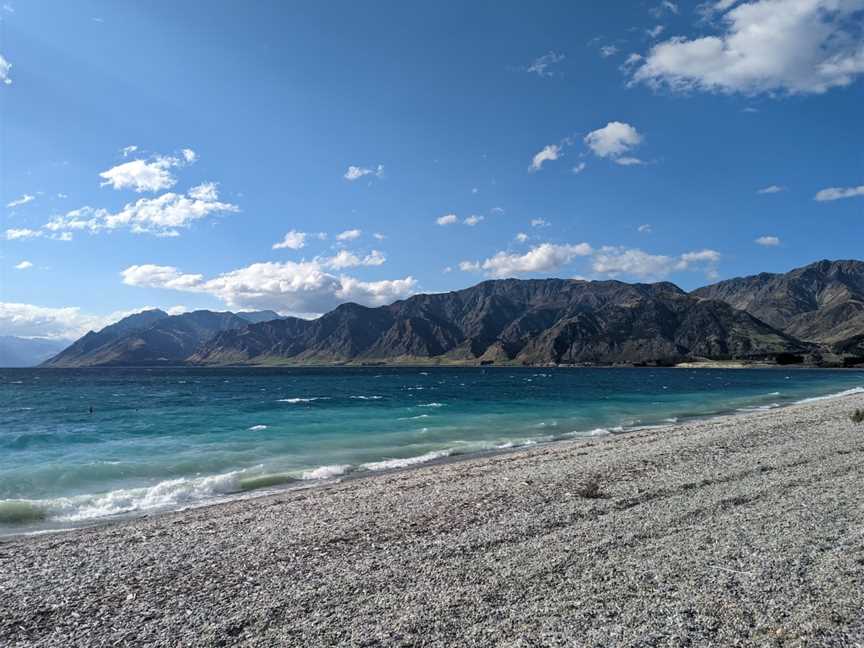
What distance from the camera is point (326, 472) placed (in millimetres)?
Result: 24312

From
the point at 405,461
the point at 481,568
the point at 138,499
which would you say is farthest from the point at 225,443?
the point at 481,568

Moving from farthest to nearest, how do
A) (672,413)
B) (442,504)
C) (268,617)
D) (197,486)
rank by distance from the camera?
1. (672,413)
2. (197,486)
3. (442,504)
4. (268,617)

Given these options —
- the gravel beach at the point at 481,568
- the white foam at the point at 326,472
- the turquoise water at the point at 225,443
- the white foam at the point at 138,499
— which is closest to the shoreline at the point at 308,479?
the white foam at the point at 326,472

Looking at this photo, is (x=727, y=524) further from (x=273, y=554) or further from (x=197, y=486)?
(x=197, y=486)

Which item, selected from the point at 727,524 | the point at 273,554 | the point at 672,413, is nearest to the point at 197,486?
the point at 273,554

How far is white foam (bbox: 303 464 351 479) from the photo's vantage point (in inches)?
934

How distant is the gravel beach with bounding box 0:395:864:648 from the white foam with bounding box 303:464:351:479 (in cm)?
606

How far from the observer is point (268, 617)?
8.55 m

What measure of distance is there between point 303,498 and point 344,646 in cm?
1105

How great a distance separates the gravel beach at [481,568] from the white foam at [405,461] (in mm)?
8044

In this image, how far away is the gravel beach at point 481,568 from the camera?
7824mm

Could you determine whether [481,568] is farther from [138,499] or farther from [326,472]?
[138,499]

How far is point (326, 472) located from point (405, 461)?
4597 millimetres

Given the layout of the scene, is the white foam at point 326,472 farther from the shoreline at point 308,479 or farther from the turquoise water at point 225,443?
the turquoise water at point 225,443
